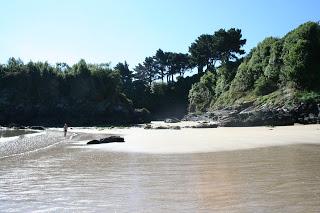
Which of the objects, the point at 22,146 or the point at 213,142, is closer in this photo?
the point at 213,142

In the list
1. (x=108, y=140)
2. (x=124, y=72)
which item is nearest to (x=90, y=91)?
(x=124, y=72)

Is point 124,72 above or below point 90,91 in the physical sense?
above

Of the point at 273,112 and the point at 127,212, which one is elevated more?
the point at 273,112

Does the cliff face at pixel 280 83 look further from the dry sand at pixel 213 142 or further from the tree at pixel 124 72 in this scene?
the tree at pixel 124 72

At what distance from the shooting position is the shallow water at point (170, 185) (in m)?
8.77

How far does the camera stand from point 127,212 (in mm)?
8352

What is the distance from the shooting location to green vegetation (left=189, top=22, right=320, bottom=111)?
4769cm

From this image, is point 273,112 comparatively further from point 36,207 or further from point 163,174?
point 36,207

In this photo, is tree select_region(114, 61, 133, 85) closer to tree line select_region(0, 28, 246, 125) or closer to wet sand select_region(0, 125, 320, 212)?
tree line select_region(0, 28, 246, 125)

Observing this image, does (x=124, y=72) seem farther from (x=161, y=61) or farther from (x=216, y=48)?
(x=216, y=48)

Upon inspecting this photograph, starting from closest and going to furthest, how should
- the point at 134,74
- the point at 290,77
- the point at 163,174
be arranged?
1. the point at 163,174
2. the point at 290,77
3. the point at 134,74

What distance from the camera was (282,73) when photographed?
171 feet

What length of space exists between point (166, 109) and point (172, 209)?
103465mm

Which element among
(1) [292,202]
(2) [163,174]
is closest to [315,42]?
(2) [163,174]
